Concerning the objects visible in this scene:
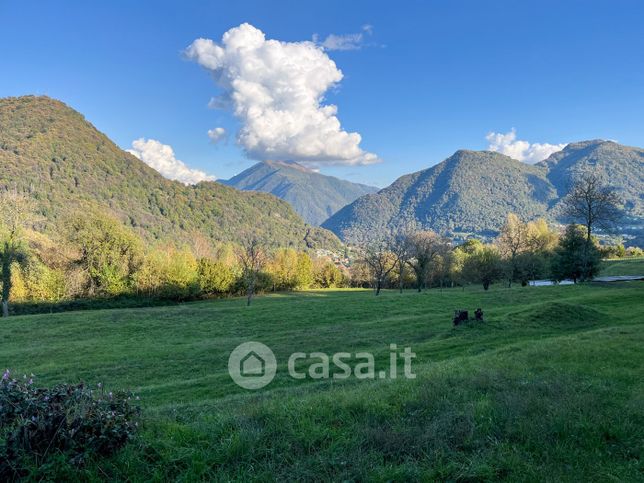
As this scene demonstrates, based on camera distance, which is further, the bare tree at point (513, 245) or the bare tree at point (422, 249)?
the bare tree at point (422, 249)

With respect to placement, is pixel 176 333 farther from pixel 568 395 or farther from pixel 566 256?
pixel 566 256

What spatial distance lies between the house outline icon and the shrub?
8.98 metres

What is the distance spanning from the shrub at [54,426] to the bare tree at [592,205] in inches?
1975

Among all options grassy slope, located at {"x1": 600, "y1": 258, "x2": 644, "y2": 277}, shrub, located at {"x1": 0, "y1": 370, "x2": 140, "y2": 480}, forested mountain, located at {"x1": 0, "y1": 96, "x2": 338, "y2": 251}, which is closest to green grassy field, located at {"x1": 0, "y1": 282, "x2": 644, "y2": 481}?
shrub, located at {"x1": 0, "y1": 370, "x2": 140, "y2": 480}

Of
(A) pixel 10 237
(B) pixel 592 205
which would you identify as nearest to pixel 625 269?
(B) pixel 592 205

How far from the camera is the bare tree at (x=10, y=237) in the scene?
1564 inches

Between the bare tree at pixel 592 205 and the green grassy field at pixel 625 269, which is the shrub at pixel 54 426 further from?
the green grassy field at pixel 625 269

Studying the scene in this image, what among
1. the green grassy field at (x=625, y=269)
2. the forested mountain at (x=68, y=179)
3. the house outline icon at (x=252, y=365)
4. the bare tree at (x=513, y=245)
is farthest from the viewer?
the forested mountain at (x=68, y=179)

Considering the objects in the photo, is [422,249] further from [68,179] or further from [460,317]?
[68,179]

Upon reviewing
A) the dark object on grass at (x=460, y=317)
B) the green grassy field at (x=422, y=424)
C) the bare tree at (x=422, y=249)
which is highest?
the bare tree at (x=422, y=249)

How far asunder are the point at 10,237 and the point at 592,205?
212 ft

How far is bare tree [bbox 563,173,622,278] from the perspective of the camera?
4294 centimetres

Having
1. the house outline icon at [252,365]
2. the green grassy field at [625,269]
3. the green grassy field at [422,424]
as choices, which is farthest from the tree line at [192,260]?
the green grassy field at [422,424]

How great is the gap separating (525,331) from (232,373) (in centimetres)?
1357
